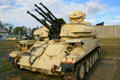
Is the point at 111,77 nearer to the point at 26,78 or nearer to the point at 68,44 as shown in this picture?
the point at 68,44

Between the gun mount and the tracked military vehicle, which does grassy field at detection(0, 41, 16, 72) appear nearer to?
A: the tracked military vehicle

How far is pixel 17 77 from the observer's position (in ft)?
20.8

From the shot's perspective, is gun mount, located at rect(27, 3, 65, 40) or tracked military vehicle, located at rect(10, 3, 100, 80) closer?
tracked military vehicle, located at rect(10, 3, 100, 80)

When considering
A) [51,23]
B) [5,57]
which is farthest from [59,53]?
[5,57]

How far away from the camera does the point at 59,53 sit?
18.5ft

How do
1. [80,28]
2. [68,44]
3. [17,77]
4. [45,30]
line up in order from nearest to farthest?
[68,44] < [17,77] < [80,28] < [45,30]

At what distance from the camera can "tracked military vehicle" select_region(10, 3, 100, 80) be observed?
468 cm

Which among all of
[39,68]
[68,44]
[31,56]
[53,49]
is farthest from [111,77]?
[31,56]

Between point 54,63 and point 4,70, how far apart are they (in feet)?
11.8

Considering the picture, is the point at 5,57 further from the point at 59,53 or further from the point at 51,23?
the point at 59,53

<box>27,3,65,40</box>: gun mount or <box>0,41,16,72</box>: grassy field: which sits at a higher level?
<box>27,3,65,40</box>: gun mount

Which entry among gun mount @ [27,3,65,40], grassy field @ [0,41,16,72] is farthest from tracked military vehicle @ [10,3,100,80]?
grassy field @ [0,41,16,72]

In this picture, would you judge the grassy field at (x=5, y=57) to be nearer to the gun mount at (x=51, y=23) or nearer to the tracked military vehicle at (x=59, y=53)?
the tracked military vehicle at (x=59, y=53)

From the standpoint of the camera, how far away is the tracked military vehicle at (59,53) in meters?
4.68
